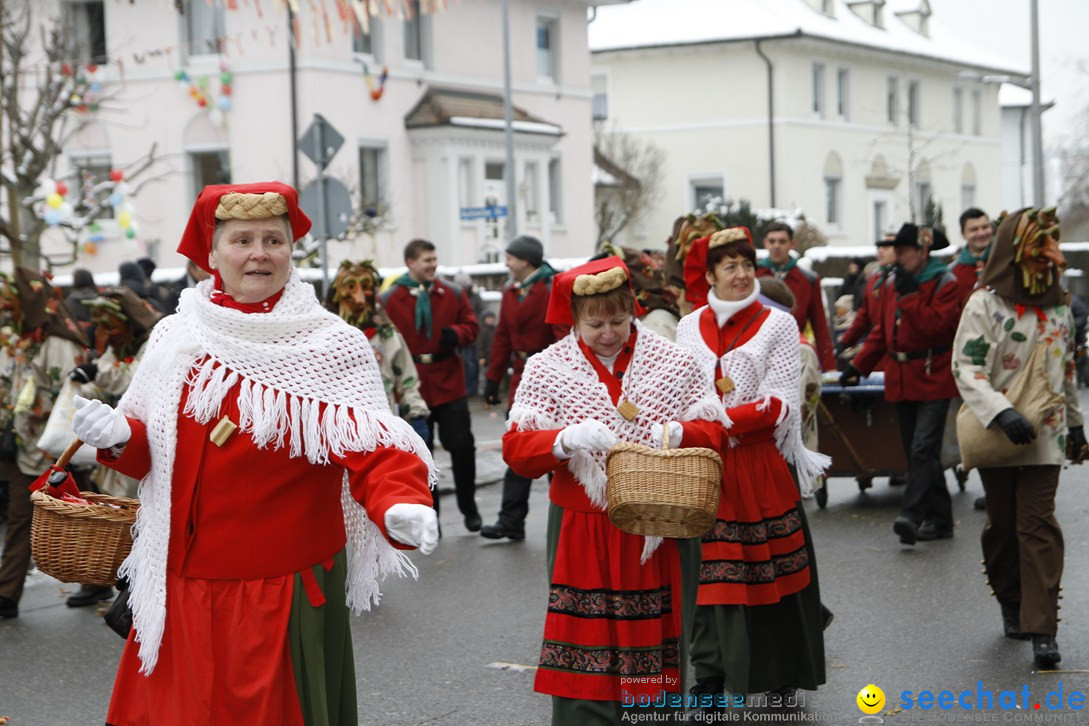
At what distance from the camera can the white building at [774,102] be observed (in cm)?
4762

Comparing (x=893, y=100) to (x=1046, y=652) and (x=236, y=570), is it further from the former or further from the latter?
(x=236, y=570)

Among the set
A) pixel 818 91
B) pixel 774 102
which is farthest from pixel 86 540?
pixel 818 91

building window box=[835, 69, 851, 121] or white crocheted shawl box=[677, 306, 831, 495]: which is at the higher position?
building window box=[835, 69, 851, 121]

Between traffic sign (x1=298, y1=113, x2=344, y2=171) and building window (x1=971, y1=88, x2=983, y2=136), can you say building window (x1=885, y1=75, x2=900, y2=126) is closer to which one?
building window (x1=971, y1=88, x2=983, y2=136)

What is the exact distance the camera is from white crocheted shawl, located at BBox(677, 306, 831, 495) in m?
6.09

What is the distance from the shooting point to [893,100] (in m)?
53.6

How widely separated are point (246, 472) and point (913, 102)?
5387 centimetres

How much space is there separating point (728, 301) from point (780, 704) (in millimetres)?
1652

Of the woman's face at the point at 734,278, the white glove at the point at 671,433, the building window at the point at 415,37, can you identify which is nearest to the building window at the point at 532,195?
the building window at the point at 415,37

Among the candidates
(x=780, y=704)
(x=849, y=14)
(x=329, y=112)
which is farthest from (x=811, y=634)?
(x=849, y=14)

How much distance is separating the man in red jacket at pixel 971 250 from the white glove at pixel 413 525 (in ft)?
25.0

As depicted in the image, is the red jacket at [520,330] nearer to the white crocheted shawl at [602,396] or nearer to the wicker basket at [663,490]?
the white crocheted shawl at [602,396]

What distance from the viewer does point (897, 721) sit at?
19.3 feet

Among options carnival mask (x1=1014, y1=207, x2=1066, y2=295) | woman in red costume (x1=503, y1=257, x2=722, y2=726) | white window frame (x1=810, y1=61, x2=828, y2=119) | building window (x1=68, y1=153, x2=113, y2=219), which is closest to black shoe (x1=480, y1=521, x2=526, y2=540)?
carnival mask (x1=1014, y1=207, x2=1066, y2=295)
